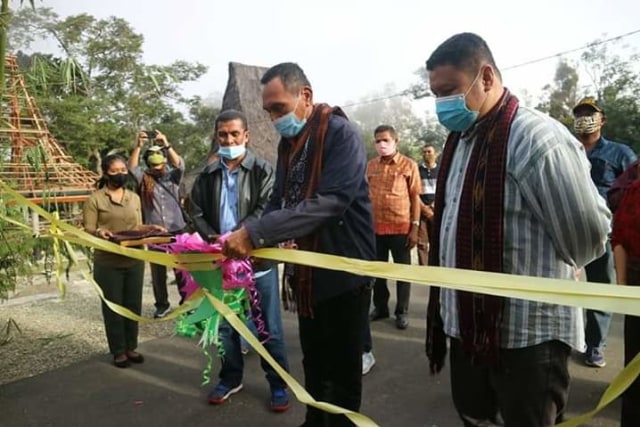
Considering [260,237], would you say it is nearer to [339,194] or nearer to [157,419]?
[339,194]

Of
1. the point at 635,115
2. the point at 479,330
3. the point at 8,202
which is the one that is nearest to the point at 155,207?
the point at 8,202

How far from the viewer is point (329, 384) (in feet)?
8.14

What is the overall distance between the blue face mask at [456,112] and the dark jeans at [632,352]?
49.6 inches

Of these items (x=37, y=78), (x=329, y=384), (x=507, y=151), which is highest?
(x=37, y=78)

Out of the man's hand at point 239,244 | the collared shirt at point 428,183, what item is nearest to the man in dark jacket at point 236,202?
the man's hand at point 239,244

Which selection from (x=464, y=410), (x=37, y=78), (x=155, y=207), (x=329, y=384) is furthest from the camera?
(x=155, y=207)

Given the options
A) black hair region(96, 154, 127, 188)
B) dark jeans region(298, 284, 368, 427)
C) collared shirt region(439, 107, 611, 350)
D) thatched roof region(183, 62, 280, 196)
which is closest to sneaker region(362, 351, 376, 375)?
dark jeans region(298, 284, 368, 427)

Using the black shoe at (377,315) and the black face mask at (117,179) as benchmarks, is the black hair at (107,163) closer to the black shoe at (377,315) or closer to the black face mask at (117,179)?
the black face mask at (117,179)

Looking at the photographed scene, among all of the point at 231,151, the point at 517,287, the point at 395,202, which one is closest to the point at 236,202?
the point at 231,151

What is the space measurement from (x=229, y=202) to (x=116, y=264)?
4.78 feet

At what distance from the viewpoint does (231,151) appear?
3.26m

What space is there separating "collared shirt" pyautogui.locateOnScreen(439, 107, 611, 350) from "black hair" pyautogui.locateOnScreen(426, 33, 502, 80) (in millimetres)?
227

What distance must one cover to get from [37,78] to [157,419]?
2.32 metres

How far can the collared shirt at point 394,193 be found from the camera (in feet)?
15.5
